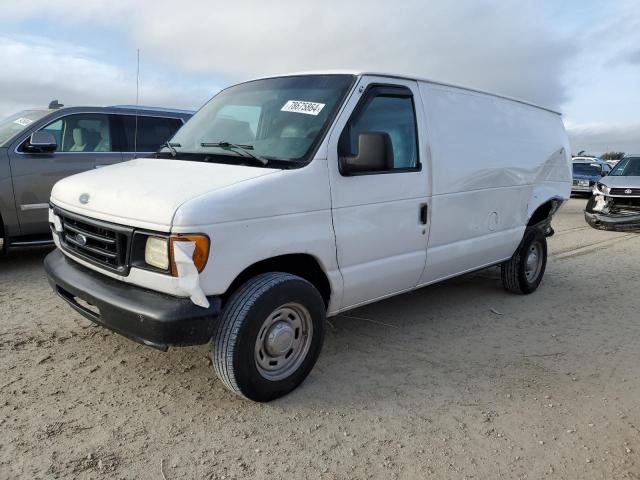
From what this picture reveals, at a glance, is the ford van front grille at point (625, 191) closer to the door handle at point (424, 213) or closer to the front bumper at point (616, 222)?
the front bumper at point (616, 222)

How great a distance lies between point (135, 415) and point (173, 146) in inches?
78.6

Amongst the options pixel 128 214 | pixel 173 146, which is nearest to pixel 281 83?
pixel 173 146

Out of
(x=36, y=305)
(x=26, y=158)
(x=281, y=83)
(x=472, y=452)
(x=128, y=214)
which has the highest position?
(x=281, y=83)

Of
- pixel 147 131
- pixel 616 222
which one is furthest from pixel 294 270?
pixel 616 222

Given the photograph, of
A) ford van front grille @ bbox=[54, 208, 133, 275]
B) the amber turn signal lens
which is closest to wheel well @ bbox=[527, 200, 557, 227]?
the amber turn signal lens

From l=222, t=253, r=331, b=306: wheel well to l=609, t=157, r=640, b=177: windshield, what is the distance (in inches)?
465

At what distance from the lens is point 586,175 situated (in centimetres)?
2039

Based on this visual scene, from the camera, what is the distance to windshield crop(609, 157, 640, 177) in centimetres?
1264

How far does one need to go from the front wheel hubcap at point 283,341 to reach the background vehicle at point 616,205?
1032 cm

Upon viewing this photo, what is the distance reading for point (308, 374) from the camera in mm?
3518

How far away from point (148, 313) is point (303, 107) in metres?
1.77

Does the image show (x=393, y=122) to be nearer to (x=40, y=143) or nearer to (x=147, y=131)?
(x=40, y=143)

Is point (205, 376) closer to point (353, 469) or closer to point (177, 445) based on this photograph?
point (177, 445)

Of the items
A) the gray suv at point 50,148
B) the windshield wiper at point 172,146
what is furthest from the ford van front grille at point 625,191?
the windshield wiper at point 172,146
